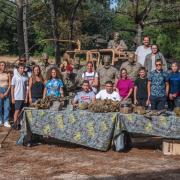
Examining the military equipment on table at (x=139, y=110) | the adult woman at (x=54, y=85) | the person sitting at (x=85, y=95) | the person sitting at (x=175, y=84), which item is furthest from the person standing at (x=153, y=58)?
the military equipment on table at (x=139, y=110)

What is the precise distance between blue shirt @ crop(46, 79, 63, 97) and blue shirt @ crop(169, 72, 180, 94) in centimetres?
232

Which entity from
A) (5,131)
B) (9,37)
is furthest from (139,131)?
(9,37)

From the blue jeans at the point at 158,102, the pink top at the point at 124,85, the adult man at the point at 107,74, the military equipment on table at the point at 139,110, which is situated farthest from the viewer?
the adult man at the point at 107,74

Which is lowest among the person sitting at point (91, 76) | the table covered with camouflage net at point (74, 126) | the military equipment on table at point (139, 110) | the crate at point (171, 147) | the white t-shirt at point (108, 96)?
the crate at point (171, 147)

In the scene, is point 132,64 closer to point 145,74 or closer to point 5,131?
point 145,74

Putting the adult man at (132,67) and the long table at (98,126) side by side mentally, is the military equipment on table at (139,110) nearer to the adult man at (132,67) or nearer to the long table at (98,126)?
the long table at (98,126)

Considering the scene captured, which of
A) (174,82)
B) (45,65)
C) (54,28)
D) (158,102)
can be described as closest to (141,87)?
(158,102)

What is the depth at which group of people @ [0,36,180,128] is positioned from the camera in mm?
10742

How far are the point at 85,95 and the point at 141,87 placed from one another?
49.7 inches

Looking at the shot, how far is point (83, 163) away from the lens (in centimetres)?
870

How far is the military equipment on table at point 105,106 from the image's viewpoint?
963 centimetres

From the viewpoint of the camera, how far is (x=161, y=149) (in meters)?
9.95

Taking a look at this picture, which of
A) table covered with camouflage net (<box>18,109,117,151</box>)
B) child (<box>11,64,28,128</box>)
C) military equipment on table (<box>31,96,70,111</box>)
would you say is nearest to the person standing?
military equipment on table (<box>31,96,70,111</box>)

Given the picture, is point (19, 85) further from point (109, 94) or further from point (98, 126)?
point (98, 126)
